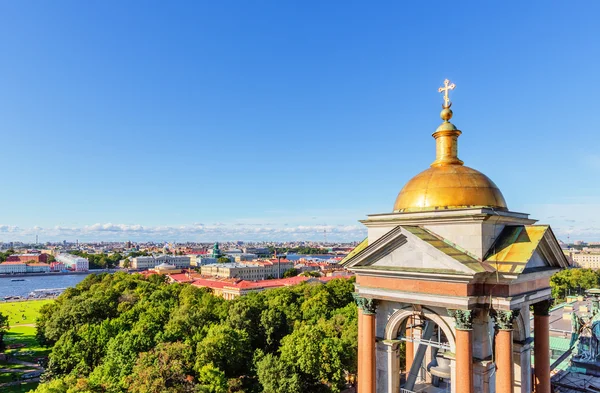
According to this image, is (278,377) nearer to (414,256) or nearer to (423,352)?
(423,352)

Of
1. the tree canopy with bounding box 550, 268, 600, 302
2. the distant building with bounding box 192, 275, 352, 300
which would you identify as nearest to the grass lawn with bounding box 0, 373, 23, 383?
the distant building with bounding box 192, 275, 352, 300

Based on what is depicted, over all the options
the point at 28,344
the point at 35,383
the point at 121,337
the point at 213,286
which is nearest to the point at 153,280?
the point at 213,286

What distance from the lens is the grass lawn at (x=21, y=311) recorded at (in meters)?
97.9

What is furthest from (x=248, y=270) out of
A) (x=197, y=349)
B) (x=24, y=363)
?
(x=197, y=349)

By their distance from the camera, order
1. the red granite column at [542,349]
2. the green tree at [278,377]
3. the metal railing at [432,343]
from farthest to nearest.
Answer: the green tree at [278,377] → the red granite column at [542,349] → the metal railing at [432,343]

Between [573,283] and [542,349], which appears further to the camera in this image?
[573,283]

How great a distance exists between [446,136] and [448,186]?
288 cm

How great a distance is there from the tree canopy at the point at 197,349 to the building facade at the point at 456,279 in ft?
87.3

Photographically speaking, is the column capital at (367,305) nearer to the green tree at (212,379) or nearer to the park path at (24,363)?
the green tree at (212,379)

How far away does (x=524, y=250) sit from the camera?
13.9m

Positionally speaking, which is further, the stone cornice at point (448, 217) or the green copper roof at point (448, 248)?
the stone cornice at point (448, 217)

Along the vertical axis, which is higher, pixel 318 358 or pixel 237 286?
pixel 318 358

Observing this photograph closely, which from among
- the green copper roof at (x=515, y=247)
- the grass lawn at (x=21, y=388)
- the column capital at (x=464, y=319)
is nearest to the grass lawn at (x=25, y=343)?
the grass lawn at (x=21, y=388)

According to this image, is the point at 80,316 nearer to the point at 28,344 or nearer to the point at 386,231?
the point at 28,344
